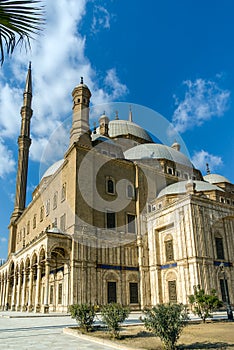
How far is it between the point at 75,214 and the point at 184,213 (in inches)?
292

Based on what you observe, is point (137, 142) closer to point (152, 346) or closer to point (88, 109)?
point (88, 109)

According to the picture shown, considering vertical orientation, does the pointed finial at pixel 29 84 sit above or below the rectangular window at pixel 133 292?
above

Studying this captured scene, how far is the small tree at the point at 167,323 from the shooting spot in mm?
6098

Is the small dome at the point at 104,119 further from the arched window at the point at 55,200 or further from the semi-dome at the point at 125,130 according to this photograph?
the arched window at the point at 55,200

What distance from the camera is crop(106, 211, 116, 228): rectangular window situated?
23203 millimetres

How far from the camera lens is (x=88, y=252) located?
20.8 m

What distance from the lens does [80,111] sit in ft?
88.5

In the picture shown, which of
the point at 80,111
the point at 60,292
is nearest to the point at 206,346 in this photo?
the point at 60,292

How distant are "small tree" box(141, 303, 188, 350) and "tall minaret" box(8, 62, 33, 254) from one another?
32.7 m

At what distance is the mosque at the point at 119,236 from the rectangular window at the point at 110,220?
77 mm

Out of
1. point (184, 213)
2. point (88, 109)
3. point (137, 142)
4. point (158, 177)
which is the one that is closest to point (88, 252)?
point (184, 213)

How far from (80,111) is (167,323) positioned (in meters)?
22.8

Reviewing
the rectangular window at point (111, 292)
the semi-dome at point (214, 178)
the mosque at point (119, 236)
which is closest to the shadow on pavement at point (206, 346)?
the mosque at point (119, 236)

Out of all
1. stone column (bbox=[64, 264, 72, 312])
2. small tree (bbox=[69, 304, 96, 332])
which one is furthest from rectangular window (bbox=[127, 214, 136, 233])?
small tree (bbox=[69, 304, 96, 332])
